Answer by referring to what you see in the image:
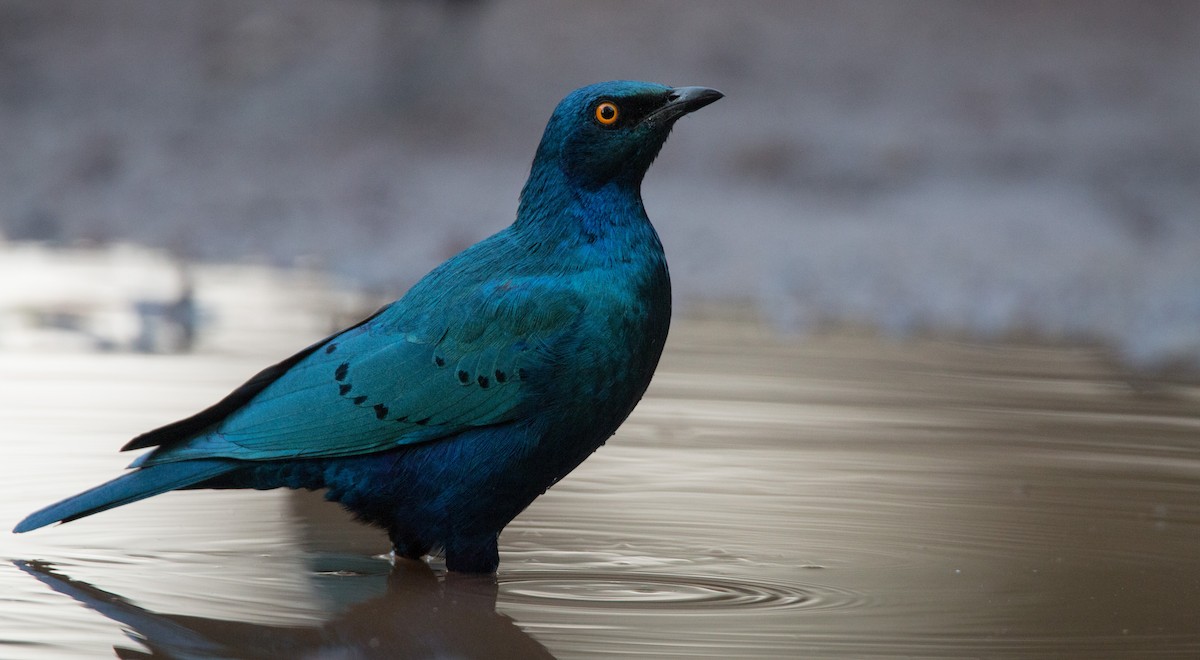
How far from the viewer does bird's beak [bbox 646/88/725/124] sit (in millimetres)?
3701

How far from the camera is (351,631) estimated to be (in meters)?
2.94

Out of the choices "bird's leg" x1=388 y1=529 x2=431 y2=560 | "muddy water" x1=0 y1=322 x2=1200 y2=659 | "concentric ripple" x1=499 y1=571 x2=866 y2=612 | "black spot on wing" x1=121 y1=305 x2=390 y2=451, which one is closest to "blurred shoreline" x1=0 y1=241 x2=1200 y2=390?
"muddy water" x1=0 y1=322 x2=1200 y2=659

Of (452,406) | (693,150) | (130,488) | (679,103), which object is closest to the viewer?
(130,488)

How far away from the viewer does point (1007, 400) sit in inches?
216

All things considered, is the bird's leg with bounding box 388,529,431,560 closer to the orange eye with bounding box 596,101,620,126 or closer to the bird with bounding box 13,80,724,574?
the bird with bounding box 13,80,724,574

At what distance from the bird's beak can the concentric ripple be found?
1.01 meters

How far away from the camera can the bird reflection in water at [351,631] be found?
9.18 feet

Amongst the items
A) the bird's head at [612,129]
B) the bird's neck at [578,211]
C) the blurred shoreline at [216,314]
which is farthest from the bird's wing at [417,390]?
the blurred shoreline at [216,314]

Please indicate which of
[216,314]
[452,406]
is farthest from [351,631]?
[216,314]

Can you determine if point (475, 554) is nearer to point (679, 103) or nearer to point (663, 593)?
point (663, 593)

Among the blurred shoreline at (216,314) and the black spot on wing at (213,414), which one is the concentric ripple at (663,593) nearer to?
the black spot on wing at (213,414)

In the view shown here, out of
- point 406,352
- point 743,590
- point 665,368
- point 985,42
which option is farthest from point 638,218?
point 985,42

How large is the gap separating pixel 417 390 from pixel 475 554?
35 cm

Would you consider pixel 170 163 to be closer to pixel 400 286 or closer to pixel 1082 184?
pixel 400 286
